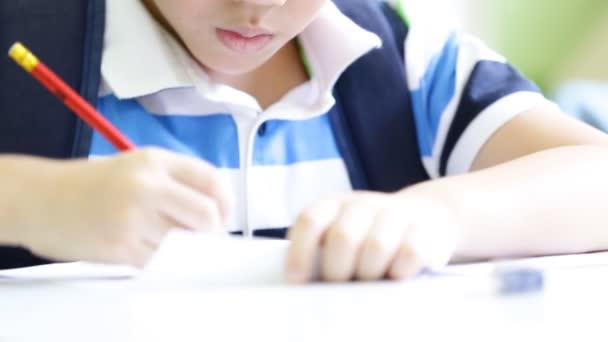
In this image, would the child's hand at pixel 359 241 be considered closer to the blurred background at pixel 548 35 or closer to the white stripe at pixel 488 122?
the white stripe at pixel 488 122

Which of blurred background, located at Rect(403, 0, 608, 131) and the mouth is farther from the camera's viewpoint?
blurred background, located at Rect(403, 0, 608, 131)

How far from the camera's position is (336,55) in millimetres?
618

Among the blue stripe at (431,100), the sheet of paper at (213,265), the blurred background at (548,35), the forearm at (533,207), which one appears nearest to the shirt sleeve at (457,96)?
the blue stripe at (431,100)

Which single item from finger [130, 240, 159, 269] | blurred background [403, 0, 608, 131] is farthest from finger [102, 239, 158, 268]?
blurred background [403, 0, 608, 131]

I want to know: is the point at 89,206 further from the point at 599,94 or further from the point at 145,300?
the point at 599,94

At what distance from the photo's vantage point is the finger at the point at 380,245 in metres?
0.36

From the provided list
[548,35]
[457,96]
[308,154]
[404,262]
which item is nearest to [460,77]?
[457,96]

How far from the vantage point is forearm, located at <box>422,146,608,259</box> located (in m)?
0.45

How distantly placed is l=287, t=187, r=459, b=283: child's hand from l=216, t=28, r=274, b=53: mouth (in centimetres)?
19

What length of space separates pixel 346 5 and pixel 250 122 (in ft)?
0.47

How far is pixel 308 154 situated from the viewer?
2.00ft

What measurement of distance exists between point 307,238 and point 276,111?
0.25m

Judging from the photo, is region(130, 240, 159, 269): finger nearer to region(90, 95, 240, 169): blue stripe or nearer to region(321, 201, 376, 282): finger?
region(321, 201, 376, 282): finger

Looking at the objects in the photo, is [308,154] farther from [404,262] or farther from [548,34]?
[548,34]
